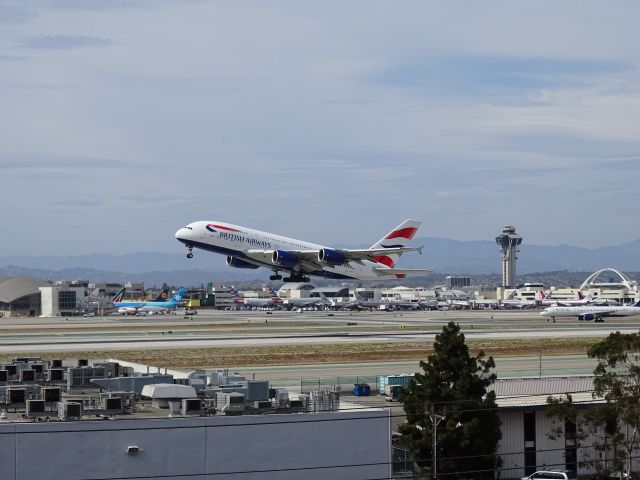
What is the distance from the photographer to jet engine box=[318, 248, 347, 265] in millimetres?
134375

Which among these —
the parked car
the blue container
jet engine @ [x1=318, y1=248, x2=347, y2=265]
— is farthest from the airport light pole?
jet engine @ [x1=318, y1=248, x2=347, y2=265]

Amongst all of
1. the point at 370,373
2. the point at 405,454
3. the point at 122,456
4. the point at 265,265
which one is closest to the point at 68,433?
the point at 122,456

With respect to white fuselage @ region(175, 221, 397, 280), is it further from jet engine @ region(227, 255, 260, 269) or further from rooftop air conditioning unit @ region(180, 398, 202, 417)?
rooftop air conditioning unit @ region(180, 398, 202, 417)

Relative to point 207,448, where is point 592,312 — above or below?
above

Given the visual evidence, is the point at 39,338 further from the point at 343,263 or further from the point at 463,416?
the point at 463,416

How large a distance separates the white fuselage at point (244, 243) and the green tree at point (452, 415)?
285 ft

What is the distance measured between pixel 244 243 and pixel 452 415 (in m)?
91.5

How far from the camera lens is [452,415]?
4409 centimetres

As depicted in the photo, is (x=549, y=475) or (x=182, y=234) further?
(x=182, y=234)

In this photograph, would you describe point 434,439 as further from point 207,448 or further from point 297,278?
point 297,278

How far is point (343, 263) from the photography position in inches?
5408

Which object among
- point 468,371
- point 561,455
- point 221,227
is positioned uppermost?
point 221,227

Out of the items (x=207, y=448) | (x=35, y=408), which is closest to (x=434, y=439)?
(x=207, y=448)

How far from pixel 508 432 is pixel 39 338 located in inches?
3263
